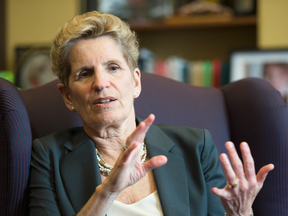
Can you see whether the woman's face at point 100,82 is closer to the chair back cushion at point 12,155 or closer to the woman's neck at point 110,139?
the woman's neck at point 110,139

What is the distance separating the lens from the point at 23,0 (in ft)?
9.18

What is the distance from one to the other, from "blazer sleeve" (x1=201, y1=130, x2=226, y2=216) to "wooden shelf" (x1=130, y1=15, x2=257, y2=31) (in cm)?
165

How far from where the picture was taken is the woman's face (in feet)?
3.41

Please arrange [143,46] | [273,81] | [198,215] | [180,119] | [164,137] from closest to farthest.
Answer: [198,215] < [164,137] < [180,119] < [273,81] < [143,46]

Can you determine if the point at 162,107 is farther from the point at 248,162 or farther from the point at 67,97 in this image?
the point at 248,162

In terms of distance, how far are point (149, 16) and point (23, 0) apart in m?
1.08

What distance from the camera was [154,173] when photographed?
1101mm

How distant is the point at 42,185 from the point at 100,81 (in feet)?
1.22

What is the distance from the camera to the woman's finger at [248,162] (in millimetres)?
850

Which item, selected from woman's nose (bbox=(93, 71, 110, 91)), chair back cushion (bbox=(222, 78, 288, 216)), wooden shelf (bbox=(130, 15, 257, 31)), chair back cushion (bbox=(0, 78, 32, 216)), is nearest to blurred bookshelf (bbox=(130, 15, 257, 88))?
wooden shelf (bbox=(130, 15, 257, 31))

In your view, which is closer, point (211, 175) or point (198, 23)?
point (211, 175)

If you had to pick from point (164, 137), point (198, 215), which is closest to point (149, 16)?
point (164, 137)

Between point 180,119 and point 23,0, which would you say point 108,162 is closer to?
point 180,119

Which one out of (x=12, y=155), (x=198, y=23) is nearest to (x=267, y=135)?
(x=12, y=155)
